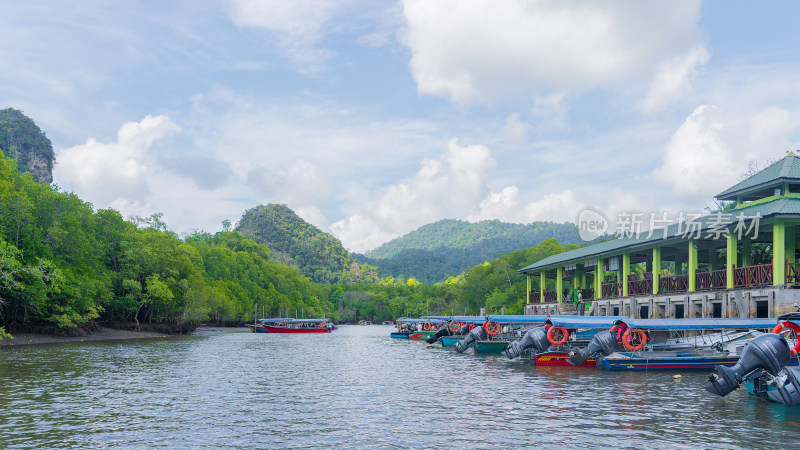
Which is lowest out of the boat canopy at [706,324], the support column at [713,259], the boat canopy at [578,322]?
the boat canopy at [578,322]

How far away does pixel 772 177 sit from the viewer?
35344mm

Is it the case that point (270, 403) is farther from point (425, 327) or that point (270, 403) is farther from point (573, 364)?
point (425, 327)

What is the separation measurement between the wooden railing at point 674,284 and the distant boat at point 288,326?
57.9 m

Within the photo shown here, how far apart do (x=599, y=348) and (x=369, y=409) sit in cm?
1607

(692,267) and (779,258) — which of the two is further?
(692,267)

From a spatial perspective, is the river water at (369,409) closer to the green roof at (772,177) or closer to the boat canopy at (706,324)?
the boat canopy at (706,324)

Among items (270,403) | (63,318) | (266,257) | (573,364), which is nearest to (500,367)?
(573,364)

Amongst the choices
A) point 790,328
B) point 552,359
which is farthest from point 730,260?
point 790,328

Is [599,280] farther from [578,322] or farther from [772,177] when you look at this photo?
[578,322]

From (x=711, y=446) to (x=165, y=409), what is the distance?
15.0 metres

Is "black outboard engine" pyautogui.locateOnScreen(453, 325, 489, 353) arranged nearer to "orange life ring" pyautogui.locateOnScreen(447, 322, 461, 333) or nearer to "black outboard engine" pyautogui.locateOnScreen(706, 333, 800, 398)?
"orange life ring" pyautogui.locateOnScreen(447, 322, 461, 333)

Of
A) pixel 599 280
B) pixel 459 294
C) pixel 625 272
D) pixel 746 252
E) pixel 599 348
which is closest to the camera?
pixel 599 348

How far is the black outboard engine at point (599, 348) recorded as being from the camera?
102 ft

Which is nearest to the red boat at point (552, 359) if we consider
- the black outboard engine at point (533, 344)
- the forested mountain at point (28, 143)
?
the black outboard engine at point (533, 344)
